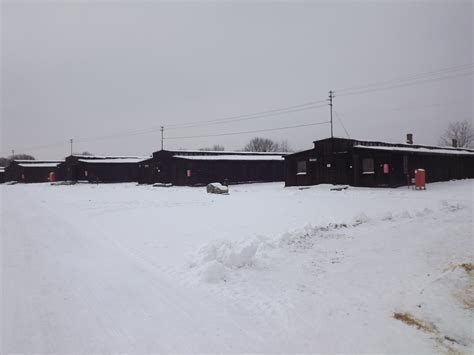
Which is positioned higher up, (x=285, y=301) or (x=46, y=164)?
(x=46, y=164)

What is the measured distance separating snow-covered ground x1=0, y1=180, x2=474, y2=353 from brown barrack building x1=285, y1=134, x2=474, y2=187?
16036 mm

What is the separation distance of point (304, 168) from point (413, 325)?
25987 millimetres

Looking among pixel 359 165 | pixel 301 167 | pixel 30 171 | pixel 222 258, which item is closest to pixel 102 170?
pixel 30 171

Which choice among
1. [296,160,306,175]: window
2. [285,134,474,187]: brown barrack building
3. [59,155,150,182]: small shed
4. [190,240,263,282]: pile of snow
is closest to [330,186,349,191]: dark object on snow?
[285,134,474,187]: brown barrack building

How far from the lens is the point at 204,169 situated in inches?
1403

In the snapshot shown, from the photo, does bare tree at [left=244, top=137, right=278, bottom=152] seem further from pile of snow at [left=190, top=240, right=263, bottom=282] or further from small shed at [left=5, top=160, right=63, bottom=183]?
pile of snow at [left=190, top=240, right=263, bottom=282]

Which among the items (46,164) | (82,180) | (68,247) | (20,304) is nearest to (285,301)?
(20,304)

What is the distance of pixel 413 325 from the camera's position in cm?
412

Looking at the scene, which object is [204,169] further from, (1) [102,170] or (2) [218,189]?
(1) [102,170]

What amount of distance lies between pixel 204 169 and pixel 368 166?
17032mm

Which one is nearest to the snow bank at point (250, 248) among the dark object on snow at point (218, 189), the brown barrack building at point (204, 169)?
the dark object on snow at point (218, 189)

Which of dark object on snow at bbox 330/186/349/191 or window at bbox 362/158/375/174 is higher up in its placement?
window at bbox 362/158/375/174

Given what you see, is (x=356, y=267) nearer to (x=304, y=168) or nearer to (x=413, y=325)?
(x=413, y=325)

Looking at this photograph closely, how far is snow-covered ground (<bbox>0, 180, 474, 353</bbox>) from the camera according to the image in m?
3.79
